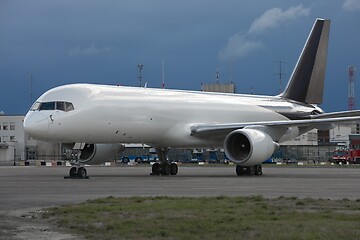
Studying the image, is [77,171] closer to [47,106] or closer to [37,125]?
[37,125]

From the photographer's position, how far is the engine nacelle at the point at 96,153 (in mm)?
37981

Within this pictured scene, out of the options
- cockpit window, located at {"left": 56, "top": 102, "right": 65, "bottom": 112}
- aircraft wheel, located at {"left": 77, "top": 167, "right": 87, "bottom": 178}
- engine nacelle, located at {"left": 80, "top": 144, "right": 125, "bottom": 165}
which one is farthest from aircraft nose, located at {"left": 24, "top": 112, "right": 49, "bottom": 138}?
engine nacelle, located at {"left": 80, "top": 144, "right": 125, "bottom": 165}

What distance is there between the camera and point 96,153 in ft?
125

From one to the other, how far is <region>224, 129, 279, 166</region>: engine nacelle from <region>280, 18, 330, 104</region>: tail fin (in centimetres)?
971

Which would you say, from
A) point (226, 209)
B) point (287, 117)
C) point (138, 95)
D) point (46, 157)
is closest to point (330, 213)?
point (226, 209)

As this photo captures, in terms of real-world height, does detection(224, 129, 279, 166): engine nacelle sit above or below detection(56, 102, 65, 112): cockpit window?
below

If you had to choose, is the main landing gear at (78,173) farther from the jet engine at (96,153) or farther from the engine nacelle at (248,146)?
the engine nacelle at (248,146)

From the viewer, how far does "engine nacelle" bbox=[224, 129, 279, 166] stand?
3494 cm

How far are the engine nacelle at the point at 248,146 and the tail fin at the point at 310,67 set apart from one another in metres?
9.71

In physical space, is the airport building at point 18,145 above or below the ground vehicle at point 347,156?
above

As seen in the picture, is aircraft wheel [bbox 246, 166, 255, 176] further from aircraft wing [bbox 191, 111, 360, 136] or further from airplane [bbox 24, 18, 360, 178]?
aircraft wing [bbox 191, 111, 360, 136]

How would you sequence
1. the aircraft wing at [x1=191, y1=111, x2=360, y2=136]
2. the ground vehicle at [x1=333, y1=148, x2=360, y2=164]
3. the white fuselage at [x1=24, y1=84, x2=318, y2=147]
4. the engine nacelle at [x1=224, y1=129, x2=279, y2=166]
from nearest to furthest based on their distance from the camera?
the white fuselage at [x1=24, y1=84, x2=318, y2=147]
the engine nacelle at [x1=224, y1=129, x2=279, y2=166]
the aircraft wing at [x1=191, y1=111, x2=360, y2=136]
the ground vehicle at [x1=333, y1=148, x2=360, y2=164]

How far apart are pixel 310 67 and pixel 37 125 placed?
1904 centimetres

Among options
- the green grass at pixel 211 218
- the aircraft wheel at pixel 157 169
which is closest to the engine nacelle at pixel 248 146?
the aircraft wheel at pixel 157 169
